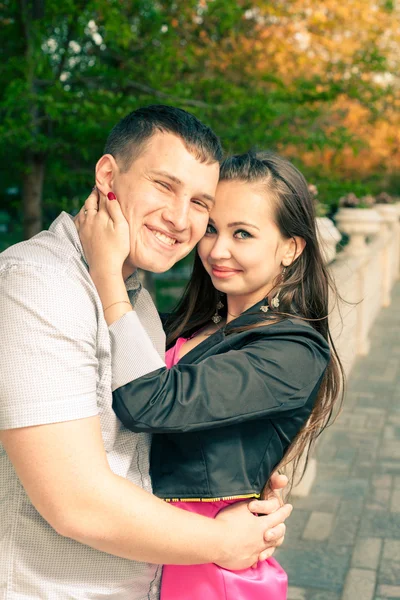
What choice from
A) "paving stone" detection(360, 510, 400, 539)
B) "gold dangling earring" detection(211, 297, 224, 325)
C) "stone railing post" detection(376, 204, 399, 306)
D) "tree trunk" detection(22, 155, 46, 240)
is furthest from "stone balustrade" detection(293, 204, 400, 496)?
"tree trunk" detection(22, 155, 46, 240)

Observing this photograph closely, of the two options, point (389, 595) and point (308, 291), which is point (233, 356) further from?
point (389, 595)

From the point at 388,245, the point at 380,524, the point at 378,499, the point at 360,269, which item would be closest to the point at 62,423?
the point at 380,524

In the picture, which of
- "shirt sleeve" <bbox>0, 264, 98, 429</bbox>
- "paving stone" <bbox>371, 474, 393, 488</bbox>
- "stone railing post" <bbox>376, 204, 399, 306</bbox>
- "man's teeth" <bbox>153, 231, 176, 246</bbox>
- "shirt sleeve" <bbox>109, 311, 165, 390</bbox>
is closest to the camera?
"shirt sleeve" <bbox>0, 264, 98, 429</bbox>

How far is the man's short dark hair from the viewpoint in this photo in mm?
1850

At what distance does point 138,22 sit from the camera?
23.9 feet

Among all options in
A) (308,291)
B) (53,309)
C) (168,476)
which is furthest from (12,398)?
(308,291)

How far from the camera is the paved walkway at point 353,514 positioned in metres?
4.01

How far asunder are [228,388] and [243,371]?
0.07m

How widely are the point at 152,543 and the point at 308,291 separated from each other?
110cm

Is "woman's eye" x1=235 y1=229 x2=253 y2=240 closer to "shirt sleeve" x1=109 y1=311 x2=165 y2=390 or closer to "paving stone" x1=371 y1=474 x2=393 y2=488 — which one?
"shirt sleeve" x1=109 y1=311 x2=165 y2=390

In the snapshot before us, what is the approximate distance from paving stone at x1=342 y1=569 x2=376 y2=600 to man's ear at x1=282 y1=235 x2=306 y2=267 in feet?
7.22

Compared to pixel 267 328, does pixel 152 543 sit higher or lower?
lower

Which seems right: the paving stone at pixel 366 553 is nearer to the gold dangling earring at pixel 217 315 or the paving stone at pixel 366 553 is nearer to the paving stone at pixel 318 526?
the paving stone at pixel 318 526

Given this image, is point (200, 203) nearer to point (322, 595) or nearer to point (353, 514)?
point (322, 595)
